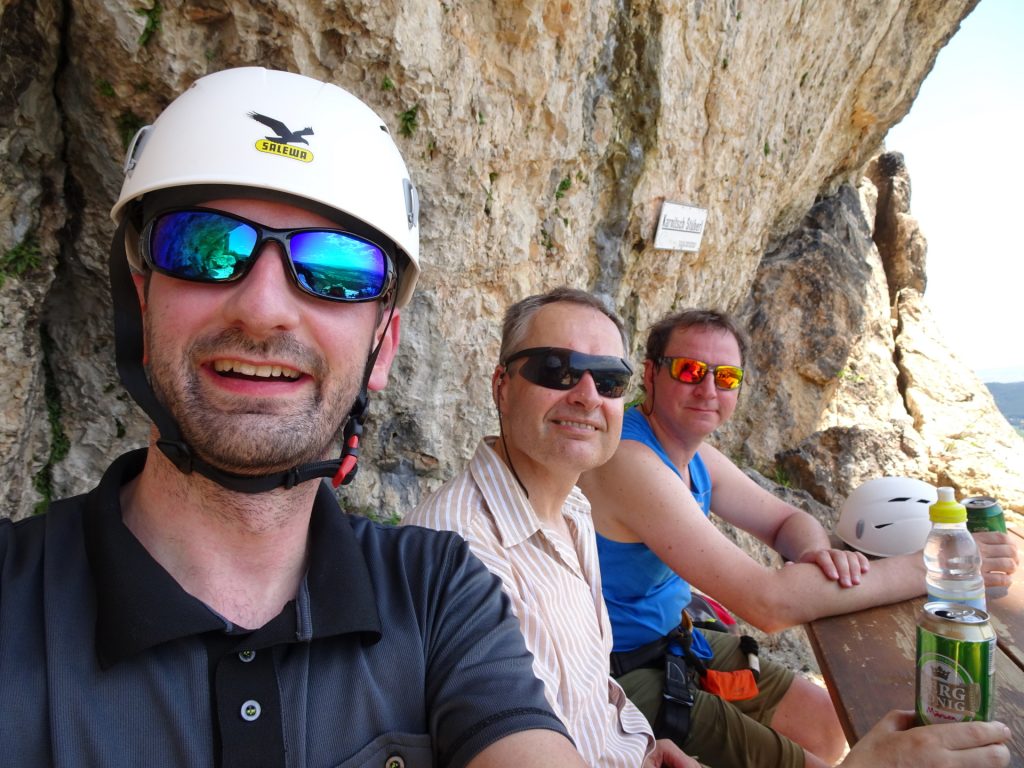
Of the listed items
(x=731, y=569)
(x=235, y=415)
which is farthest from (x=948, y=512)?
(x=235, y=415)

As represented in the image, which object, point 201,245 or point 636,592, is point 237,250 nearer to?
point 201,245

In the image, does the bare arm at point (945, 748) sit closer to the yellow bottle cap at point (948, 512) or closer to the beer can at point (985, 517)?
the yellow bottle cap at point (948, 512)

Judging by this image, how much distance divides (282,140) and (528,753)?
1.41 metres

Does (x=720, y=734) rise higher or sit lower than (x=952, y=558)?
lower

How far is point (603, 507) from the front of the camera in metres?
2.78

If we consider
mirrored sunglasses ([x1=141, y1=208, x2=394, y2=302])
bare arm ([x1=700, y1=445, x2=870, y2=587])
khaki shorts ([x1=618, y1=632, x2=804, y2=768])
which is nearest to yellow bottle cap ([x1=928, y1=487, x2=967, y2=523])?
bare arm ([x1=700, y1=445, x2=870, y2=587])

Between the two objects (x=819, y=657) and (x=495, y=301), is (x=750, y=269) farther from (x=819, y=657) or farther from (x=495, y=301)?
(x=819, y=657)

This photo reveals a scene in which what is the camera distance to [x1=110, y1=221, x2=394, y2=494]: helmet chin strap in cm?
130

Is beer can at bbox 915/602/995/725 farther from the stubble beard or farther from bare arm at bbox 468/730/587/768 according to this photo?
the stubble beard

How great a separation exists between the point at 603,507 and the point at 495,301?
2.00m

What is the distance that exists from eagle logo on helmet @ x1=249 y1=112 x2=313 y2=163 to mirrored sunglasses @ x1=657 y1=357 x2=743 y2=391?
213 centimetres

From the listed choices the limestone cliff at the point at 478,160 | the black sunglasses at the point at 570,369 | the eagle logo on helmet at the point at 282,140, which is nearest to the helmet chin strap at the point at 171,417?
the eagle logo on helmet at the point at 282,140

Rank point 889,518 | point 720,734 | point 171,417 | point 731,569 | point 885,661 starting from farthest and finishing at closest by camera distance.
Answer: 1. point 889,518
2. point 720,734
3. point 731,569
4. point 885,661
5. point 171,417

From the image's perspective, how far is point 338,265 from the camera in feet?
4.69
